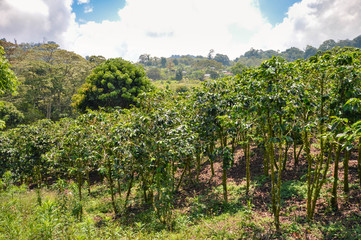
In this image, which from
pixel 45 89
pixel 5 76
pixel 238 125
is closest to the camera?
pixel 238 125

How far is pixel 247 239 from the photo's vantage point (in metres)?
5.28

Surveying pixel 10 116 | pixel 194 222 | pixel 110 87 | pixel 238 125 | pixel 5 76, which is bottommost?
pixel 194 222

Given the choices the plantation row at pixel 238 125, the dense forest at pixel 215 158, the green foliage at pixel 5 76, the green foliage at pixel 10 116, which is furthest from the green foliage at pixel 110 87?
the green foliage at pixel 10 116

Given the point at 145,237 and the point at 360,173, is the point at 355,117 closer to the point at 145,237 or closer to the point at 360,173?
the point at 360,173

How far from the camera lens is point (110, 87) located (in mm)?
18453

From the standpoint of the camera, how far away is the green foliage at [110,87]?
1878 cm

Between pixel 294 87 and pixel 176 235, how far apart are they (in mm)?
5140

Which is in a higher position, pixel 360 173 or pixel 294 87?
pixel 294 87

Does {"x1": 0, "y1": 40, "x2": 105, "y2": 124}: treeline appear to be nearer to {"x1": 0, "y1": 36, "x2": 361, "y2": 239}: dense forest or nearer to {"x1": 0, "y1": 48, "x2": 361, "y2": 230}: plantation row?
{"x1": 0, "y1": 36, "x2": 361, "y2": 239}: dense forest

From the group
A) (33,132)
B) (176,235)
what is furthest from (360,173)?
(33,132)

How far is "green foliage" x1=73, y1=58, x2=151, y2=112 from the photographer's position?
18781 millimetres

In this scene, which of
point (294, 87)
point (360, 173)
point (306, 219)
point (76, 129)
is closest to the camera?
point (294, 87)

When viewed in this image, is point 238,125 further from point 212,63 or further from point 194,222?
point 212,63

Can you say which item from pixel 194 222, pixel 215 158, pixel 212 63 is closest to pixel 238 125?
pixel 215 158
